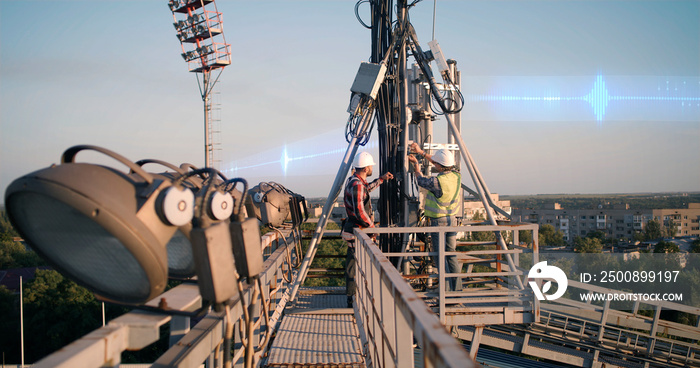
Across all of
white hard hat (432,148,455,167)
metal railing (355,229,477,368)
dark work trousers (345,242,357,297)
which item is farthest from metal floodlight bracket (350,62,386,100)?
metal railing (355,229,477,368)

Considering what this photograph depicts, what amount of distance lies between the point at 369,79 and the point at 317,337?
381cm

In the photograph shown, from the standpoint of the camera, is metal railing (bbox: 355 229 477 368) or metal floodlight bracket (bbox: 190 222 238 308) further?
metal floodlight bracket (bbox: 190 222 238 308)

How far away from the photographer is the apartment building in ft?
364

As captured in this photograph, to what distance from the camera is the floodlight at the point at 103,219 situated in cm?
163

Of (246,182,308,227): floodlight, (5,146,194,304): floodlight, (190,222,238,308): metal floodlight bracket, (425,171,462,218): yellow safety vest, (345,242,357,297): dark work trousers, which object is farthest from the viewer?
(345,242,357,297): dark work trousers

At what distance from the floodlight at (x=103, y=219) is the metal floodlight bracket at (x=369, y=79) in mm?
5113

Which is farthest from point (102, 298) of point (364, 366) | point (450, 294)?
point (450, 294)

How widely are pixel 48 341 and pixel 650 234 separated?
109 meters

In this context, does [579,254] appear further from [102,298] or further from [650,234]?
[102,298]

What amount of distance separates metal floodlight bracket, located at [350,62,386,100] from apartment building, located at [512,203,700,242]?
111647 millimetres

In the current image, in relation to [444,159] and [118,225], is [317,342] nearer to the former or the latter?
[444,159]

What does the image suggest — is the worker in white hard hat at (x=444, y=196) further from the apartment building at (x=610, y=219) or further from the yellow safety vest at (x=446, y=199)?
the apartment building at (x=610, y=219)

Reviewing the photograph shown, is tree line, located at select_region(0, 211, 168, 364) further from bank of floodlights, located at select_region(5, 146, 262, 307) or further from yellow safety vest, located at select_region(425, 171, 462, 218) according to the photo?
bank of floodlights, located at select_region(5, 146, 262, 307)

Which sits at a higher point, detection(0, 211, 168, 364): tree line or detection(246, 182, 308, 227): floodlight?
detection(246, 182, 308, 227): floodlight
